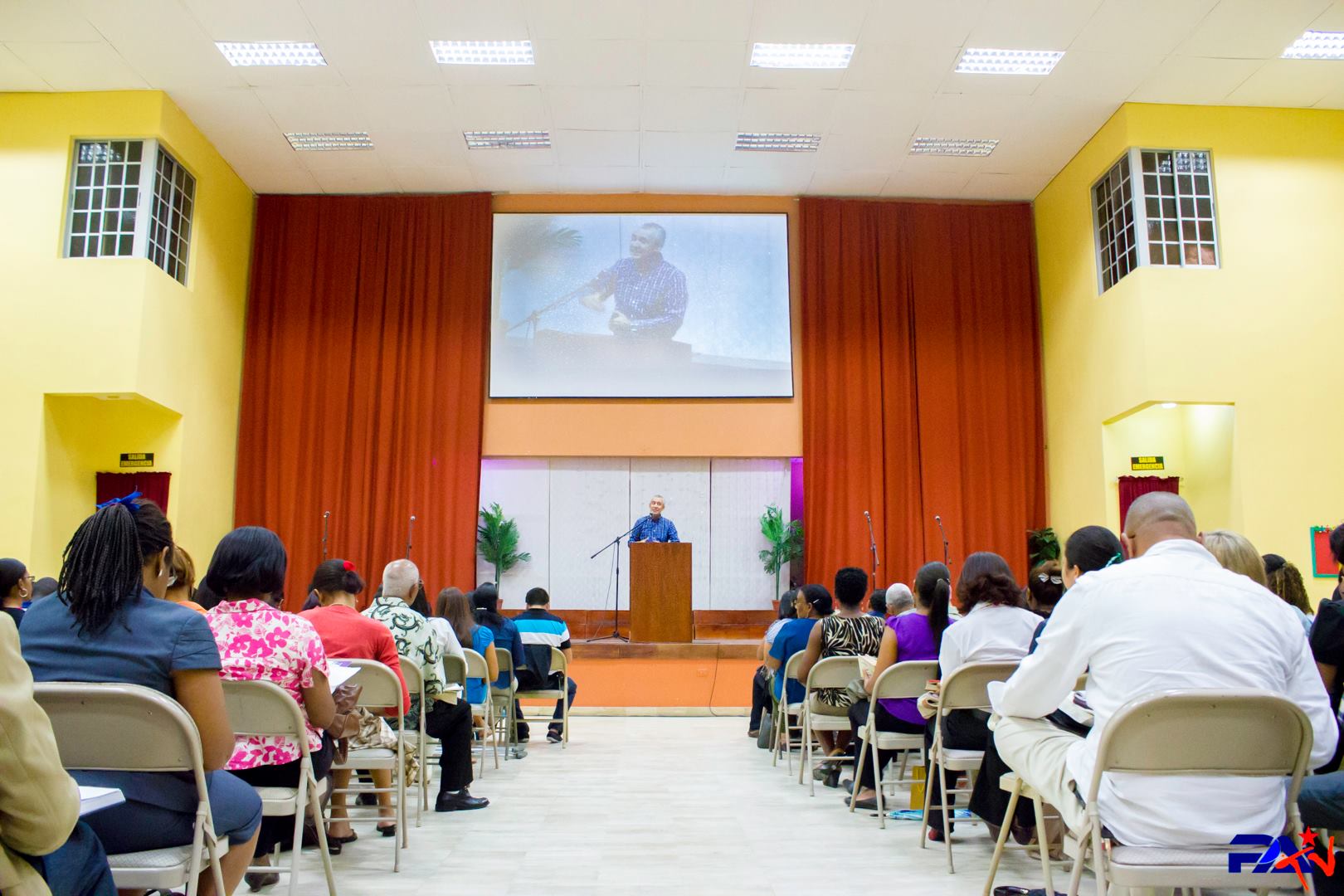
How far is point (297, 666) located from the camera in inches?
102

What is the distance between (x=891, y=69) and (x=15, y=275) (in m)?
7.65

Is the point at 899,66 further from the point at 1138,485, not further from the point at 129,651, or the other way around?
the point at 129,651

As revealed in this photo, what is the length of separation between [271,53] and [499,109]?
1.96 metres

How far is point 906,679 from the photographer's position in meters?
3.80

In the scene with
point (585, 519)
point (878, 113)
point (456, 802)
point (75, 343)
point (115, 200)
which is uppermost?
point (878, 113)

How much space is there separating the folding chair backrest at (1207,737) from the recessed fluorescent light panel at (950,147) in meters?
8.44

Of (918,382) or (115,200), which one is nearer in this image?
(115,200)

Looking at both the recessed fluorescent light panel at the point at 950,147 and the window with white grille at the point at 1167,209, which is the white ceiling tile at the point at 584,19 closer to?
the recessed fluorescent light panel at the point at 950,147

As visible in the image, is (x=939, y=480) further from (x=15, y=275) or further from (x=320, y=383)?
(x=15, y=275)

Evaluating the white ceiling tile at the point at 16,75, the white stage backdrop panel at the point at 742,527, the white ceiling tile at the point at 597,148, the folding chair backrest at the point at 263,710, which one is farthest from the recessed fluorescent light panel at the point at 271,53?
the folding chair backrest at the point at 263,710

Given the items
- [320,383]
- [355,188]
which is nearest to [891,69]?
[355,188]

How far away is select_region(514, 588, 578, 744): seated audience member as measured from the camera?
6230mm

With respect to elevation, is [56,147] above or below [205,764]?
above

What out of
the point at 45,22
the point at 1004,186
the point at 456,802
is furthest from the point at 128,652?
the point at 1004,186
